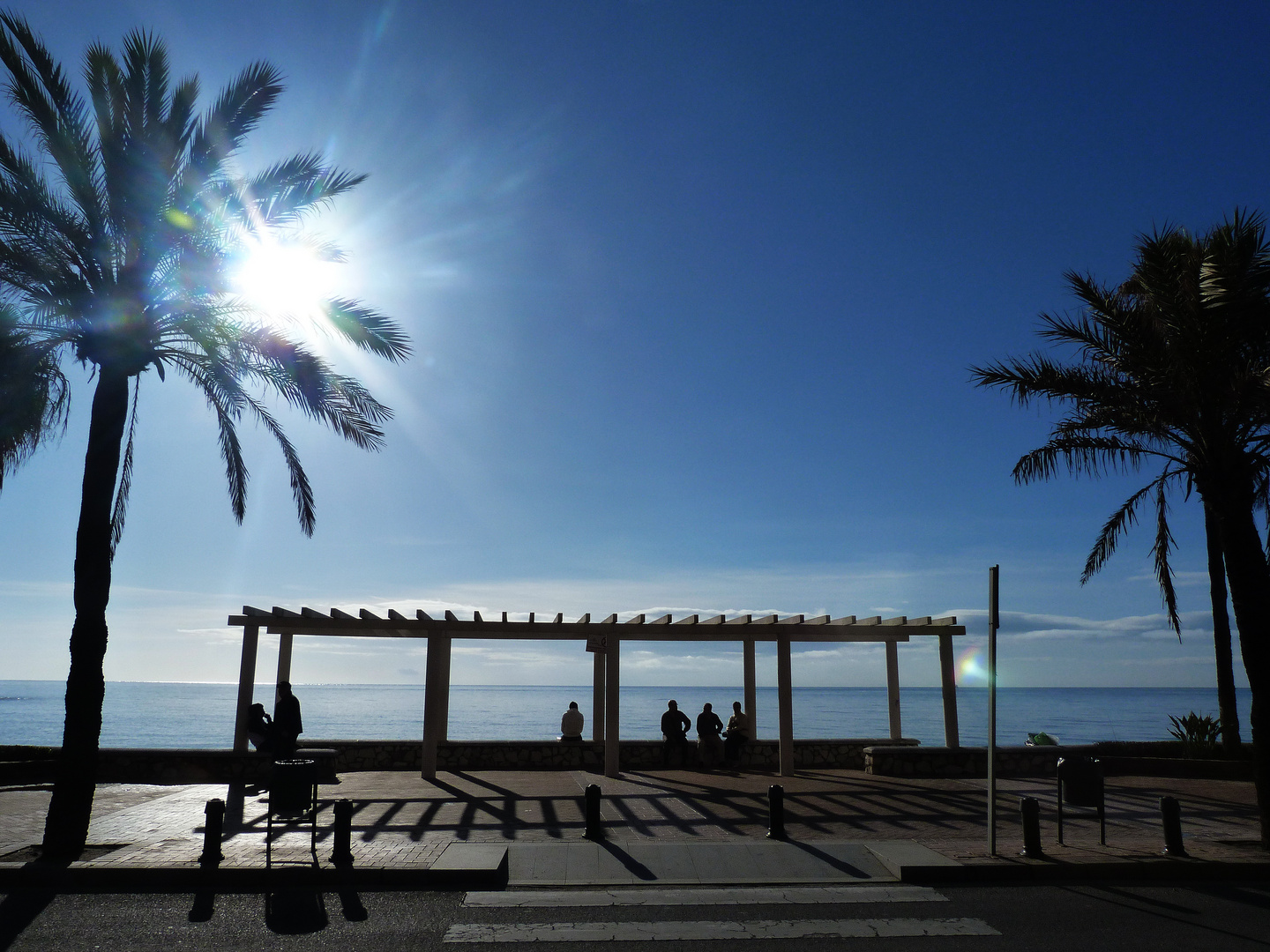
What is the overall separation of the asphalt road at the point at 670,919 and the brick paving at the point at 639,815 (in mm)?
888

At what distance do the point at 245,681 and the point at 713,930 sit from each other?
491 inches

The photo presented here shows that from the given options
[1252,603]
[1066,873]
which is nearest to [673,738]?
[1066,873]

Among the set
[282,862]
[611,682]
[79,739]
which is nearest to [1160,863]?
[282,862]

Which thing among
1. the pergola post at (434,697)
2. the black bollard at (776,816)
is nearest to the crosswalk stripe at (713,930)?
the black bollard at (776,816)

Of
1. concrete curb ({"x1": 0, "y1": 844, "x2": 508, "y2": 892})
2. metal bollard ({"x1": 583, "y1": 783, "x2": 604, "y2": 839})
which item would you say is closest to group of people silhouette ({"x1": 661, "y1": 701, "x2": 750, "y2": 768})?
metal bollard ({"x1": 583, "y1": 783, "x2": 604, "y2": 839})

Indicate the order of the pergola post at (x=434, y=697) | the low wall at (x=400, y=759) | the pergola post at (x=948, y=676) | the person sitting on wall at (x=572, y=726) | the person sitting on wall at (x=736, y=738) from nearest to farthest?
1. the low wall at (x=400, y=759)
2. the pergola post at (x=434, y=697)
3. the pergola post at (x=948, y=676)
4. the person sitting on wall at (x=736, y=738)
5. the person sitting on wall at (x=572, y=726)

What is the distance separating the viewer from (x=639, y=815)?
1219 cm

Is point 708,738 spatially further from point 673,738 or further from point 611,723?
point 611,723

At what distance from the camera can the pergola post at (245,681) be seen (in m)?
16.2

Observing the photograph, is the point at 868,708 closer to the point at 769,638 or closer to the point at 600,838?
the point at 769,638

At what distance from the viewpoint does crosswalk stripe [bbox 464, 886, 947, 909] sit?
7871 millimetres

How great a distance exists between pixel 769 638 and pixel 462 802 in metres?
7.27

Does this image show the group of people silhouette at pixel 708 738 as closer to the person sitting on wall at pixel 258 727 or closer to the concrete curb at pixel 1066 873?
the person sitting on wall at pixel 258 727

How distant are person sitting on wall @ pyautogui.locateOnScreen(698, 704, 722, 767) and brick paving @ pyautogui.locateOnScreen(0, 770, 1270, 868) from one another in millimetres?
1720
